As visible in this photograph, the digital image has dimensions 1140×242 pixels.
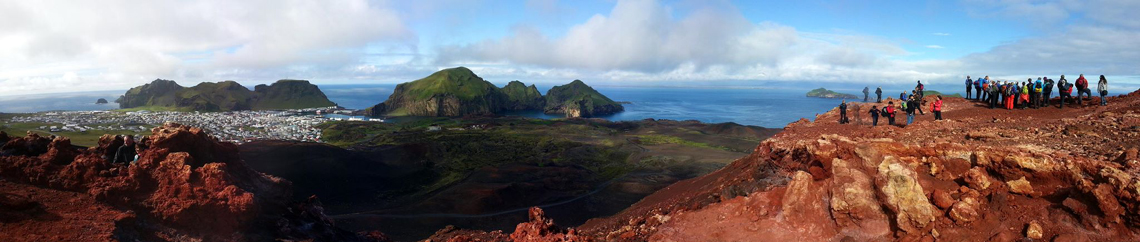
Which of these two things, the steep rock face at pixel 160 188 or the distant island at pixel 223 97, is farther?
the distant island at pixel 223 97

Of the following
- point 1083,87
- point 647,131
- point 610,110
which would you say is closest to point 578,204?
point 1083,87

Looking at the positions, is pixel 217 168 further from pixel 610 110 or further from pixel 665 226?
pixel 610 110

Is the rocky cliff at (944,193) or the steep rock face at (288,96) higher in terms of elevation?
the steep rock face at (288,96)

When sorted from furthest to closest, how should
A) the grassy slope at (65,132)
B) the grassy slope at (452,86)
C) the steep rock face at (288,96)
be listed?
the steep rock face at (288,96)
the grassy slope at (452,86)
the grassy slope at (65,132)

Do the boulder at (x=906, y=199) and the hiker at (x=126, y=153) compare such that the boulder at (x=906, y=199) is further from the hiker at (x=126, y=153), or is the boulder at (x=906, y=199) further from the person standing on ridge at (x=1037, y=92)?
the hiker at (x=126, y=153)

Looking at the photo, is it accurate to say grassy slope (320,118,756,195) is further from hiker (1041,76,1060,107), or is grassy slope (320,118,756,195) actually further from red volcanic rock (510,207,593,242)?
red volcanic rock (510,207,593,242)

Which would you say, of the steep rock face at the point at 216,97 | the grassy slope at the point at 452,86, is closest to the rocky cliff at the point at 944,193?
the grassy slope at the point at 452,86

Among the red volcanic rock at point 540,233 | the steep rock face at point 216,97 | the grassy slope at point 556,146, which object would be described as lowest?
the grassy slope at point 556,146

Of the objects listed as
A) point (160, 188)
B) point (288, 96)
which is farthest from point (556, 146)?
point (288, 96)
